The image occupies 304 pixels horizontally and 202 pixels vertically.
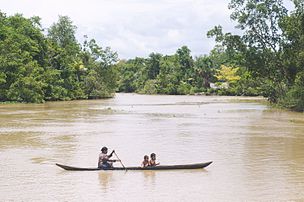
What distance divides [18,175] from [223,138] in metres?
11.3

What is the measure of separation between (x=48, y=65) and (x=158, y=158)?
4864 centimetres

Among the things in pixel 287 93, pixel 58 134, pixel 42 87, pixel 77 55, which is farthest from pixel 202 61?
pixel 58 134

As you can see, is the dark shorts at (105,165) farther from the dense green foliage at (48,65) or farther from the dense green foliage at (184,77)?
the dense green foliage at (184,77)

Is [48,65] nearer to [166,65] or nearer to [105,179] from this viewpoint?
[166,65]

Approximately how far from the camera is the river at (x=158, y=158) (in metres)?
11.9

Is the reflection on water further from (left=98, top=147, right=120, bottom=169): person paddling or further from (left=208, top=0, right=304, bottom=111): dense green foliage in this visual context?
(left=208, top=0, right=304, bottom=111): dense green foliage

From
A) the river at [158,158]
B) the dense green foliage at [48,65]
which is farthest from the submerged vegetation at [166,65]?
the river at [158,158]

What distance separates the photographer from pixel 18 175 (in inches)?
555

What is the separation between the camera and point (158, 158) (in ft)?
56.6

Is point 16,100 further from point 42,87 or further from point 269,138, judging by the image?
point 269,138

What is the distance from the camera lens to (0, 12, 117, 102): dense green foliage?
51844 millimetres

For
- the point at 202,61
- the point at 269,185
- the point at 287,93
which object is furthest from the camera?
the point at 202,61

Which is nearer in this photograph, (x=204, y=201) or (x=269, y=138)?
(x=204, y=201)

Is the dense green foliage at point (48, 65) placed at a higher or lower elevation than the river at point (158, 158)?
higher
